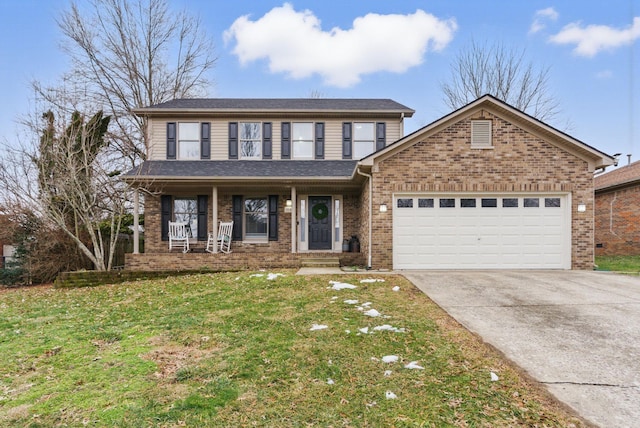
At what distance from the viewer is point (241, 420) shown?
254cm

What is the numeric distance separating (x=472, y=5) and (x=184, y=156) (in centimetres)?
1342

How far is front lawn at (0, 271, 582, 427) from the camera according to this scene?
261 centimetres

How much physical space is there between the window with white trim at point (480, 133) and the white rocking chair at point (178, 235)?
9.66 metres

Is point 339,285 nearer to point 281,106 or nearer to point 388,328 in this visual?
point 388,328

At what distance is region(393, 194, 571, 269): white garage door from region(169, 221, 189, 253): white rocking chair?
717 centimetres

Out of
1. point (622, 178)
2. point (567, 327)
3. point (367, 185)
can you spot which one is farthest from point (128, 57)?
point (622, 178)

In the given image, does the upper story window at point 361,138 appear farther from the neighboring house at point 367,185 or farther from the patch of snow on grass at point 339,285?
the patch of snow on grass at point 339,285

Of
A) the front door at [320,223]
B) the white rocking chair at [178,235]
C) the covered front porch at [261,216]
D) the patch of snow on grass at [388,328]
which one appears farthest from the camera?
the front door at [320,223]

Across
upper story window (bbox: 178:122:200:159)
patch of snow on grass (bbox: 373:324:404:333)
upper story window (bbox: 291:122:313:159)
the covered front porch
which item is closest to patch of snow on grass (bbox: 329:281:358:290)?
patch of snow on grass (bbox: 373:324:404:333)

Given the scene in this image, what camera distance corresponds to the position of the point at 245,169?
12078 mm

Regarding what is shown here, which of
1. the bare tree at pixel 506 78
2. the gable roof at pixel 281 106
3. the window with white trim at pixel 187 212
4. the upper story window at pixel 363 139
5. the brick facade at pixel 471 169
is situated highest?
the bare tree at pixel 506 78

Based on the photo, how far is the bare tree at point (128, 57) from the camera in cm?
1761

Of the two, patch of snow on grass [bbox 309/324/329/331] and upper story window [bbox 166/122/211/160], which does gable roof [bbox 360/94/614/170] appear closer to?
patch of snow on grass [bbox 309/324/329/331]

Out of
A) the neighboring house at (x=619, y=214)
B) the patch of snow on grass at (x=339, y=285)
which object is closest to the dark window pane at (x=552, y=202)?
the patch of snow on grass at (x=339, y=285)
